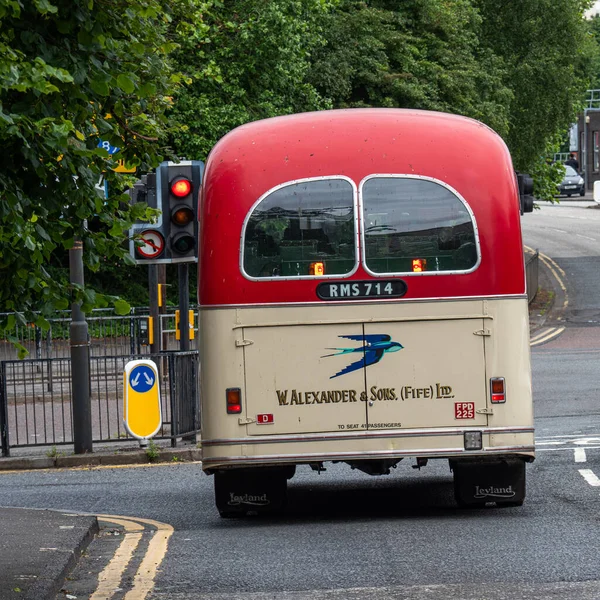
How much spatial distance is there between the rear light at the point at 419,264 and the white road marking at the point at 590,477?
3232 millimetres

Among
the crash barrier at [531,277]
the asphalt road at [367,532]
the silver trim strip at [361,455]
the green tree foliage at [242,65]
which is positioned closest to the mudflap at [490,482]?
the asphalt road at [367,532]

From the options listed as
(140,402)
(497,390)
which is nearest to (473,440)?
(497,390)

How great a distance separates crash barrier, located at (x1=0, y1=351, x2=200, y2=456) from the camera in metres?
16.7

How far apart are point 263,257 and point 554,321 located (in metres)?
28.0

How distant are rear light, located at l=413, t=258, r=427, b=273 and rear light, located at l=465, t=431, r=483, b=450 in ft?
4.33

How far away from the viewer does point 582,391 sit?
21.8m

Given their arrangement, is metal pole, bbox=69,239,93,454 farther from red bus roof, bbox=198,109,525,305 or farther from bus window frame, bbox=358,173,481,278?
bus window frame, bbox=358,173,481,278

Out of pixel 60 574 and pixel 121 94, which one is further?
pixel 60 574

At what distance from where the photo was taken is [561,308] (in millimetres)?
40188

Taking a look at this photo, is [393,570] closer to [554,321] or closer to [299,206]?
[299,206]

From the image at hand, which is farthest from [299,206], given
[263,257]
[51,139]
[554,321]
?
[554,321]

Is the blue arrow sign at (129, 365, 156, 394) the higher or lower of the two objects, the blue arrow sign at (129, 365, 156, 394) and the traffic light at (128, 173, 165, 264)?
the lower

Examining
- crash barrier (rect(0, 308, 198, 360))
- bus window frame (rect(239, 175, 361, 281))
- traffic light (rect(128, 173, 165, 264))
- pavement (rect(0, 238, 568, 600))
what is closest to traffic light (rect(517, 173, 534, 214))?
bus window frame (rect(239, 175, 361, 281))

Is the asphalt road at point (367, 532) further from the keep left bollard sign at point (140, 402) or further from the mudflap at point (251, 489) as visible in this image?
the keep left bollard sign at point (140, 402)
